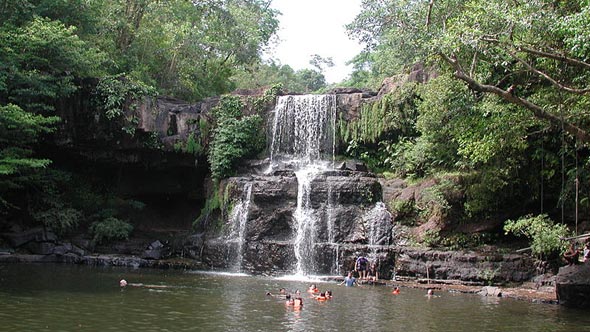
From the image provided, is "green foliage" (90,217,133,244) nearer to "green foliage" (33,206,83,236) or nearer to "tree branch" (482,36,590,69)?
"green foliage" (33,206,83,236)

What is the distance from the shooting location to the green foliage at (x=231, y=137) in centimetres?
2661

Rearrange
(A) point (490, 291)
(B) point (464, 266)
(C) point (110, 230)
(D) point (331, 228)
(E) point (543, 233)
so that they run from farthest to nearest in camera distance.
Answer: (C) point (110, 230) → (D) point (331, 228) → (B) point (464, 266) → (E) point (543, 233) → (A) point (490, 291)

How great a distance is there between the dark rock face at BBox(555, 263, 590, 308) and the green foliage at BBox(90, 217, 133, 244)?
18.0 metres

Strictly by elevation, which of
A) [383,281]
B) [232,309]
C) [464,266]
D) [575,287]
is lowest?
[232,309]

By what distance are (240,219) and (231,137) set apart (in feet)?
16.4

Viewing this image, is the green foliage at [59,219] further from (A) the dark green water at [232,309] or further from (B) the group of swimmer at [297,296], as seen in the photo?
(B) the group of swimmer at [297,296]

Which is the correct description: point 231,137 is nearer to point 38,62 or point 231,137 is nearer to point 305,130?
point 305,130

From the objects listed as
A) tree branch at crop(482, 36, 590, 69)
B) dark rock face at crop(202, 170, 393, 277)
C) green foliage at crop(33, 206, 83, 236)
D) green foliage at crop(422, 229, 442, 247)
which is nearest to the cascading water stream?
dark rock face at crop(202, 170, 393, 277)

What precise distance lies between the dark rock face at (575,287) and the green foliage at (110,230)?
18.0 m

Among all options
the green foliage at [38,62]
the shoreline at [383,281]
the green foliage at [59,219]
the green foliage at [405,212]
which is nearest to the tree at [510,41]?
the shoreline at [383,281]

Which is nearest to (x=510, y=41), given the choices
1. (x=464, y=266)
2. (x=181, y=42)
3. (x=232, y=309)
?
(x=464, y=266)

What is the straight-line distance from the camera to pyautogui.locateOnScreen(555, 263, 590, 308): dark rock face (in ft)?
47.3

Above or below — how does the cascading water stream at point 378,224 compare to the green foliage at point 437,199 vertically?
below

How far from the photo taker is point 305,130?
92.8 feet
